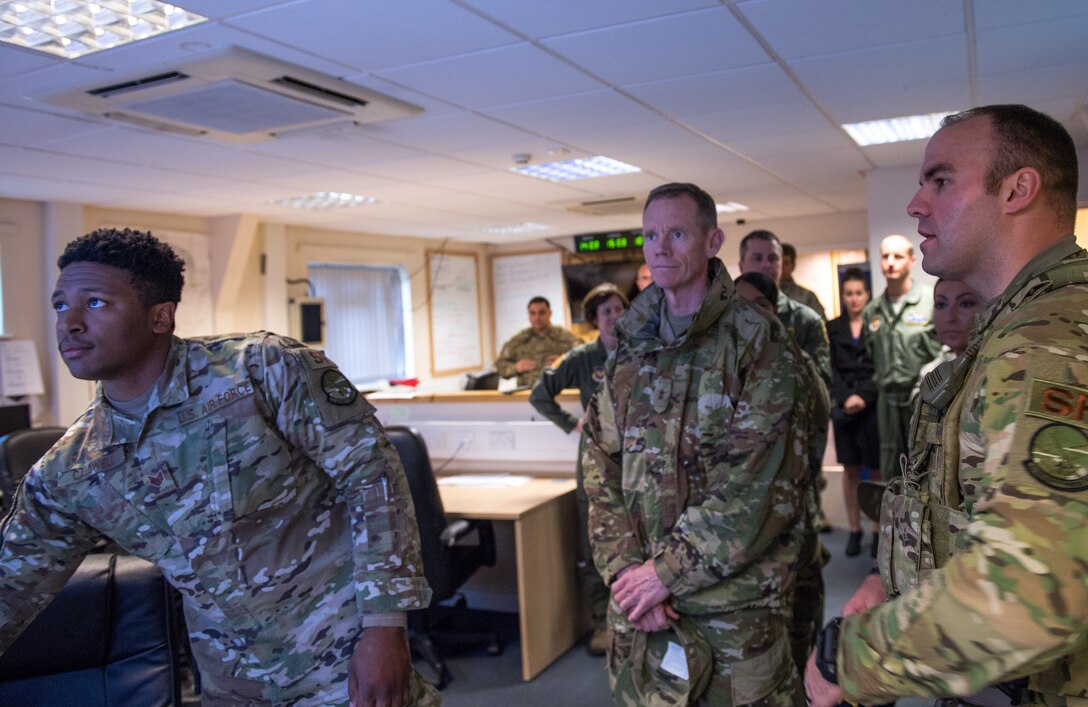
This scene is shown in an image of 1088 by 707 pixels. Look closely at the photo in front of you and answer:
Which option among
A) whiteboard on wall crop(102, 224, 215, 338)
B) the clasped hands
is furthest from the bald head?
whiteboard on wall crop(102, 224, 215, 338)

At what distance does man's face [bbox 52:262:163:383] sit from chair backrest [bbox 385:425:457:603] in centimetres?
156

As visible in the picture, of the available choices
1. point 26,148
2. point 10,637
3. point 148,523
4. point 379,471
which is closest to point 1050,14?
Result: point 379,471

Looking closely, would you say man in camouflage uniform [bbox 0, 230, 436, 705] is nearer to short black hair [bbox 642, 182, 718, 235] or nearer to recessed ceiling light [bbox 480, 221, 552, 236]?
short black hair [bbox 642, 182, 718, 235]

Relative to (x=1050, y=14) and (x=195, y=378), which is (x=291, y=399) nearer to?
Result: (x=195, y=378)

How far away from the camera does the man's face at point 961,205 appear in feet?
3.57

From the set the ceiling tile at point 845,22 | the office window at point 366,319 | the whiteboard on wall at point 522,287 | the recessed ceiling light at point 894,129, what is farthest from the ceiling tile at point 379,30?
the whiteboard on wall at point 522,287

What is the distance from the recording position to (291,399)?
1.57 metres

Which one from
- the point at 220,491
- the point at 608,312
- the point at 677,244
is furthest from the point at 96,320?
the point at 608,312

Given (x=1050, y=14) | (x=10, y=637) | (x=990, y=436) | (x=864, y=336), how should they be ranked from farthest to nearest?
(x=864, y=336), (x=1050, y=14), (x=10, y=637), (x=990, y=436)

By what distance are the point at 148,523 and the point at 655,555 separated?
106cm

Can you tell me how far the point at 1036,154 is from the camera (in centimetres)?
107

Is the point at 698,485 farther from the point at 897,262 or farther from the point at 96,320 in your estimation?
the point at 897,262

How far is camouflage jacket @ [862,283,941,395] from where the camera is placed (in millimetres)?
4242

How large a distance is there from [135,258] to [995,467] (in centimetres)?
141
